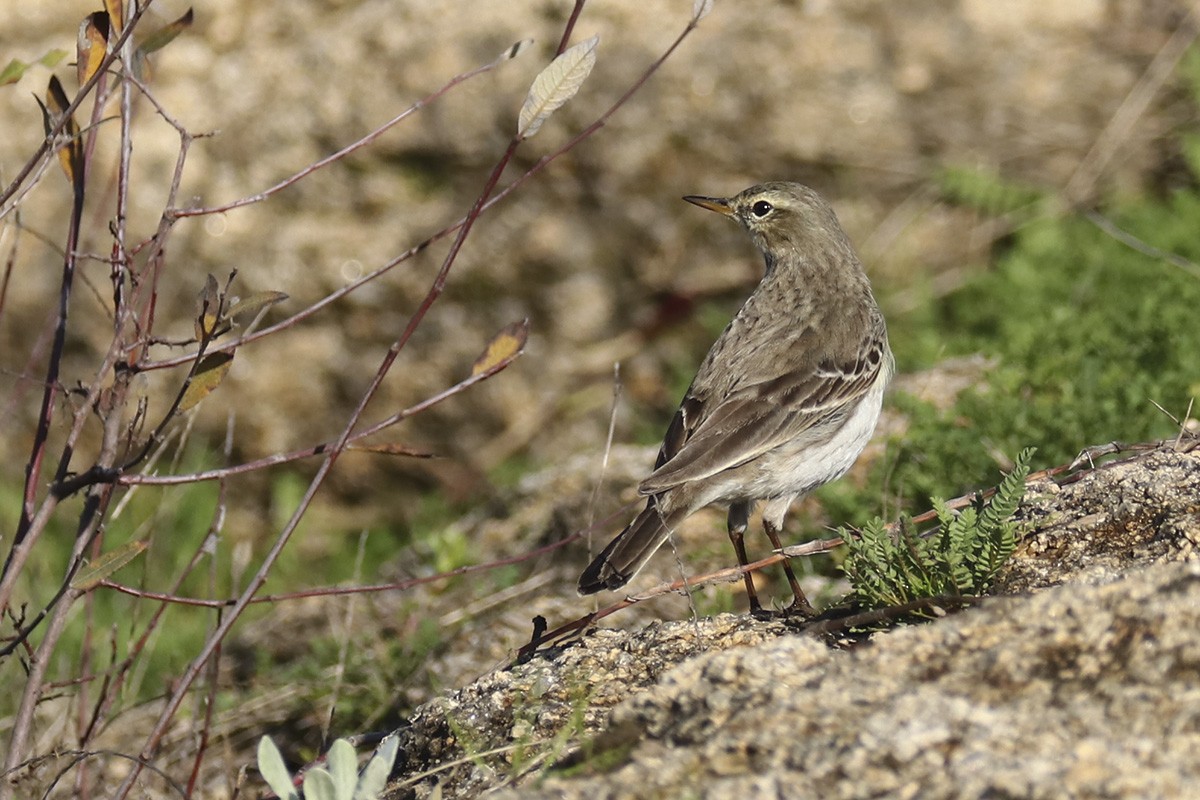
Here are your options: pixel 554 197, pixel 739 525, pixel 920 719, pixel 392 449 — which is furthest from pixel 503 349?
pixel 554 197

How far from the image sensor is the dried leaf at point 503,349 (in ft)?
13.1

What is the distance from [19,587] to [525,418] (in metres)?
3.17

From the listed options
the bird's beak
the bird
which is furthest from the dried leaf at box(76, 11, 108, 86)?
the bird's beak

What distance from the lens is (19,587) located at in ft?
24.6

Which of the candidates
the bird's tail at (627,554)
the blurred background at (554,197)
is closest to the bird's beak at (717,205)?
the blurred background at (554,197)

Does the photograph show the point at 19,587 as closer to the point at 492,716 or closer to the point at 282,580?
Result: the point at 282,580

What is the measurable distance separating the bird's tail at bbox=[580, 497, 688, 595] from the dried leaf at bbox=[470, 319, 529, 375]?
1123 mm

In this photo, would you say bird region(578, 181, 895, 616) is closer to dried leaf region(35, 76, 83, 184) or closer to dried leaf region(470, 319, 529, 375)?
dried leaf region(470, 319, 529, 375)

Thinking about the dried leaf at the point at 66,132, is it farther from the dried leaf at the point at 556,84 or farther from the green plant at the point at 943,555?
the green plant at the point at 943,555

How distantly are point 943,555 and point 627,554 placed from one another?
4.41ft

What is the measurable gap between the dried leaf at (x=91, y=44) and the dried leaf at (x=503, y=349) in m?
1.27

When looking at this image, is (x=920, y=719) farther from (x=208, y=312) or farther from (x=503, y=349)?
(x=208, y=312)

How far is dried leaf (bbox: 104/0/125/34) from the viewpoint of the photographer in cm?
382

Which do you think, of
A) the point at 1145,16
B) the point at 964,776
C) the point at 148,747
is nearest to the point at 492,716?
the point at 148,747
